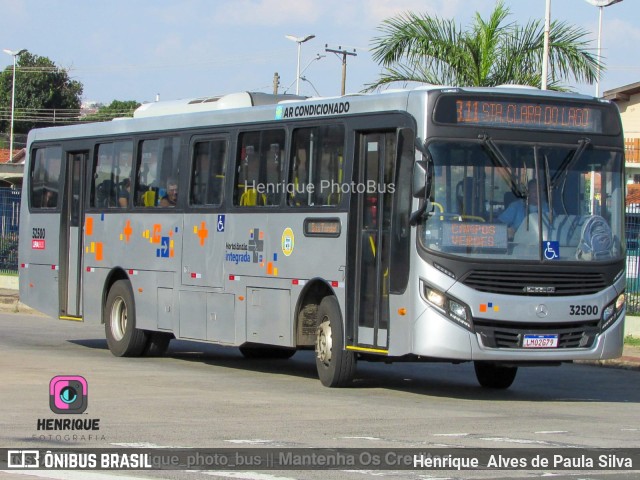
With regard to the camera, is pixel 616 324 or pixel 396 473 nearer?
pixel 396 473

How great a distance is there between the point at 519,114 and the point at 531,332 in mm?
2432

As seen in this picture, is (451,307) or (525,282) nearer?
(451,307)

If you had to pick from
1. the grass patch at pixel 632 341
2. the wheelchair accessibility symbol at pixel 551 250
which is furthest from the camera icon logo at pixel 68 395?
the grass patch at pixel 632 341

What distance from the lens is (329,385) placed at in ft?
51.7

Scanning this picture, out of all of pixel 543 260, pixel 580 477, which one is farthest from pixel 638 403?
pixel 580 477

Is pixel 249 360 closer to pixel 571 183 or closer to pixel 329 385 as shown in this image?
pixel 329 385

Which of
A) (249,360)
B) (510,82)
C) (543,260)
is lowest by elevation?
(249,360)

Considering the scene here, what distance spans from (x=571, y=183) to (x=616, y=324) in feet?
5.59

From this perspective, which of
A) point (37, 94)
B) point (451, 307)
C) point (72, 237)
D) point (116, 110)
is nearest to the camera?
point (451, 307)

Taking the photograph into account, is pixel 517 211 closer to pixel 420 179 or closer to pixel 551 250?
pixel 551 250

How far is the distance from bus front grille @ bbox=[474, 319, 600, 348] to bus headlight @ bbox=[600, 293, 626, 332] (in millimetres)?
110

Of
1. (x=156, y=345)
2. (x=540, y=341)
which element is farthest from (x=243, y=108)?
(x=540, y=341)

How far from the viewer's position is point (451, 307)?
14211 millimetres

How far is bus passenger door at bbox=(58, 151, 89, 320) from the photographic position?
21.0 meters
